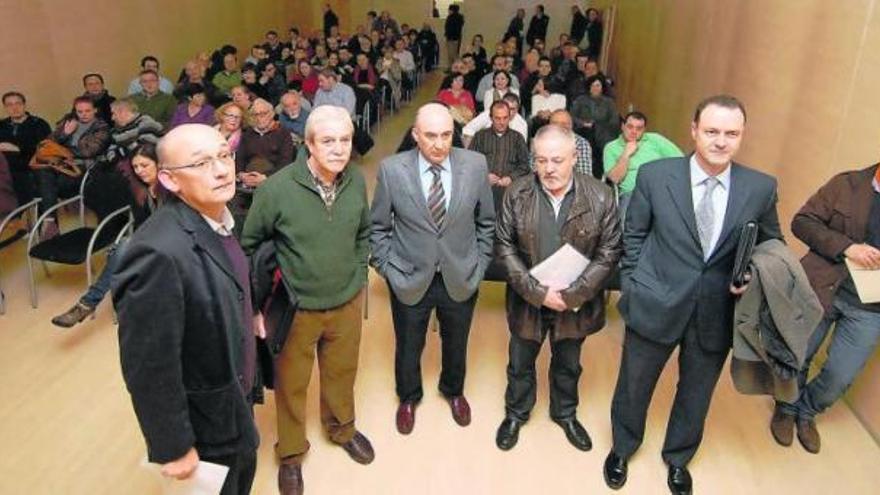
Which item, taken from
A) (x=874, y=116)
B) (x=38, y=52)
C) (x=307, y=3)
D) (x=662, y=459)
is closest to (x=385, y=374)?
(x=662, y=459)

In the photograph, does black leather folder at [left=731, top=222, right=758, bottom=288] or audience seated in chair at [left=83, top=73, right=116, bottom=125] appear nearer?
black leather folder at [left=731, top=222, right=758, bottom=288]

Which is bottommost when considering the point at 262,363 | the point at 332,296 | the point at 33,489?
the point at 33,489

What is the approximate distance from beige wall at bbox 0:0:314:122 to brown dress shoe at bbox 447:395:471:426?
5552 mm

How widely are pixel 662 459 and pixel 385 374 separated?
1.56 meters

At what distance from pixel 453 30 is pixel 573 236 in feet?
44.5

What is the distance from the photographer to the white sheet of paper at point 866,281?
2.75m

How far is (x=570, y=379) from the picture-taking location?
302 centimetres

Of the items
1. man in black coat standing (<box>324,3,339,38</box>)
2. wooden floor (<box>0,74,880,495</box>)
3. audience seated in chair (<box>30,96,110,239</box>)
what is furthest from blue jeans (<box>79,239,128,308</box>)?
man in black coat standing (<box>324,3,339,38</box>)

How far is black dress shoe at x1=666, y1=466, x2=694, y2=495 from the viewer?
2768 mm

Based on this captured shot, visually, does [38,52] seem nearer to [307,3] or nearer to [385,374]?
[385,374]

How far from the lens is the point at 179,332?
1.63m

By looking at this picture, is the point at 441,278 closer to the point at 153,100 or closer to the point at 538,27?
the point at 153,100

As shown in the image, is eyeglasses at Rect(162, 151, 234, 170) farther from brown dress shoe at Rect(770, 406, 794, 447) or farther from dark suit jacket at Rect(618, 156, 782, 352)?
brown dress shoe at Rect(770, 406, 794, 447)

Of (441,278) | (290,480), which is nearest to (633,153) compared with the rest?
(441,278)
